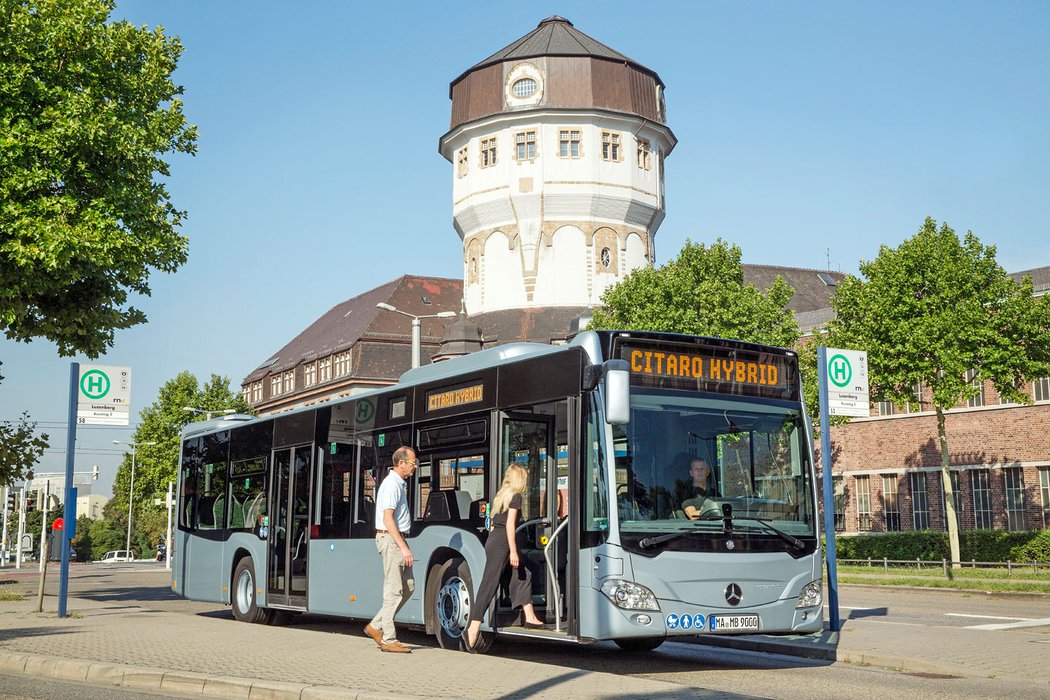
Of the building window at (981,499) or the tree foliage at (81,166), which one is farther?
the building window at (981,499)

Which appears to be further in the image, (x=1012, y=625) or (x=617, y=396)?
(x=1012, y=625)

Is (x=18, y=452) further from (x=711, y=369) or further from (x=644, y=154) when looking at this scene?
(x=644, y=154)

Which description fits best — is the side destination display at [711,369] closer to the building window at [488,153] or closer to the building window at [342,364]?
the building window at [488,153]

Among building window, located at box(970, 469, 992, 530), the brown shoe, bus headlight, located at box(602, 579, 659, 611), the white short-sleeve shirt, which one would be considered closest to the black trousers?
the brown shoe

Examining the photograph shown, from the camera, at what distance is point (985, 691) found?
9.43m

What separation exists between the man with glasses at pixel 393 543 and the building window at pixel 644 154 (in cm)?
6187

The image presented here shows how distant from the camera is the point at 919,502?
45031 millimetres

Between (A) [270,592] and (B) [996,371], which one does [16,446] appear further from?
(B) [996,371]

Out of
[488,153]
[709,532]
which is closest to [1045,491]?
[709,532]

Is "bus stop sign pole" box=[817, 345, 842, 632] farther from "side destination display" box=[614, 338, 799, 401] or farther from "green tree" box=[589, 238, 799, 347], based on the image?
"green tree" box=[589, 238, 799, 347]

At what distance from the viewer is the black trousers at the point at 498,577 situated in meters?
11.0

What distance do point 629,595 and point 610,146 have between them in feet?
204

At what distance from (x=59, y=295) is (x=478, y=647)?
42.9 feet

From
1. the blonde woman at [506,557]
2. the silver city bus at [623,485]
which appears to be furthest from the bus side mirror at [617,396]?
the blonde woman at [506,557]
